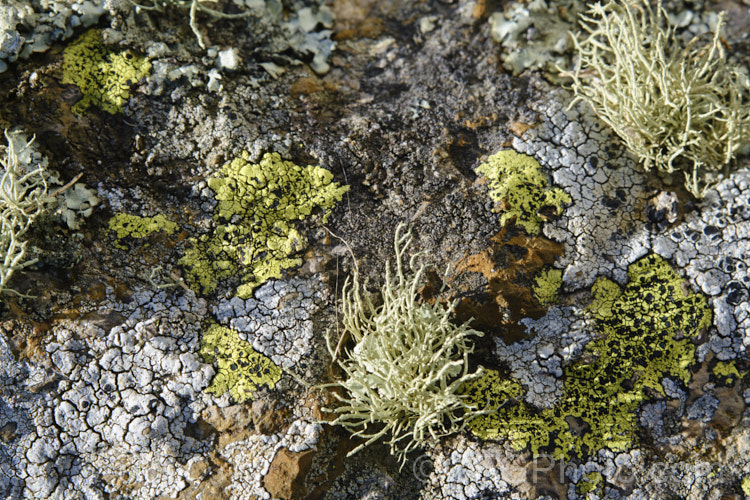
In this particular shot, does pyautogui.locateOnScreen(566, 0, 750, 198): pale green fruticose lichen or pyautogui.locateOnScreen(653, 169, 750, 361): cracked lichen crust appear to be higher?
pyautogui.locateOnScreen(566, 0, 750, 198): pale green fruticose lichen

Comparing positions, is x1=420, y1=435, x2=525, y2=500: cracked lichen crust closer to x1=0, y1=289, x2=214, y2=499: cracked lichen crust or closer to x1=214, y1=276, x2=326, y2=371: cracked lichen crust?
x1=214, y1=276, x2=326, y2=371: cracked lichen crust

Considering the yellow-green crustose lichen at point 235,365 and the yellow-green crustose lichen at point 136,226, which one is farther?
the yellow-green crustose lichen at point 136,226

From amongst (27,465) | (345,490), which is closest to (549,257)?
(345,490)

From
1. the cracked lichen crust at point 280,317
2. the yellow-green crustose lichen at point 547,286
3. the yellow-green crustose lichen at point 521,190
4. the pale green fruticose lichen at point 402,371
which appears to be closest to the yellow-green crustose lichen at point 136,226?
the cracked lichen crust at point 280,317

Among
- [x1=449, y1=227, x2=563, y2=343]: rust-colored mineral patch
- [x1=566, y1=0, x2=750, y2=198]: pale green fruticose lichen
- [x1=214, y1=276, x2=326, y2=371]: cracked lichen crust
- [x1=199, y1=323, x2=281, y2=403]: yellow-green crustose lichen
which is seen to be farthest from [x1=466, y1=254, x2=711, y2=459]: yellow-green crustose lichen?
[x1=199, y1=323, x2=281, y2=403]: yellow-green crustose lichen

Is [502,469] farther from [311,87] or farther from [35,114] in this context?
[35,114]

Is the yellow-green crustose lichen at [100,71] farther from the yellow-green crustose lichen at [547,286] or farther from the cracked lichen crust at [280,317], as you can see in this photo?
the yellow-green crustose lichen at [547,286]
